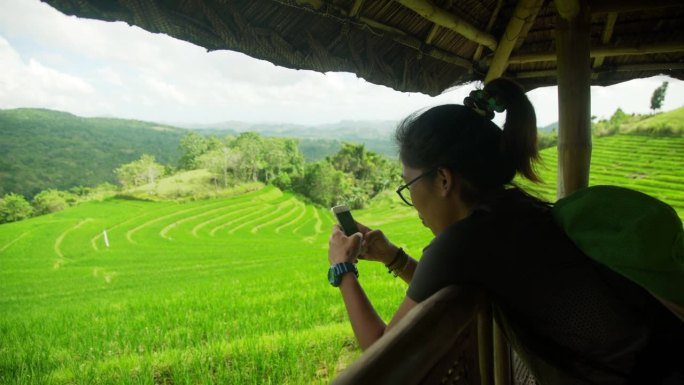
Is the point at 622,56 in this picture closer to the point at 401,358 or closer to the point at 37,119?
Answer: the point at 401,358

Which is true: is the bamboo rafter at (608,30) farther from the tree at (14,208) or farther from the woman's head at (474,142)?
the tree at (14,208)

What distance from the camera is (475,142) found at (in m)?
1.01

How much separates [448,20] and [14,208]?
1817 inches

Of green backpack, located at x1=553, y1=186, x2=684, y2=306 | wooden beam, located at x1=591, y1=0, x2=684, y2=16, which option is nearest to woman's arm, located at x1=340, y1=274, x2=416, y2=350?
green backpack, located at x1=553, y1=186, x2=684, y2=306

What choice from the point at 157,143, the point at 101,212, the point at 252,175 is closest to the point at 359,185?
the point at 252,175

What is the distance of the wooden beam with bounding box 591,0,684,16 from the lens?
1.91 m

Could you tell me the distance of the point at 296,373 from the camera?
9.36 feet

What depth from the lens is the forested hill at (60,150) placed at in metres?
43.5

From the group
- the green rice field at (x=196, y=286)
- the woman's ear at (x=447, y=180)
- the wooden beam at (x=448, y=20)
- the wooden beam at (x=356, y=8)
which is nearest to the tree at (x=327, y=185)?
the green rice field at (x=196, y=286)

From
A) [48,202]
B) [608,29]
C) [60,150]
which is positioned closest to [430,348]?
[608,29]

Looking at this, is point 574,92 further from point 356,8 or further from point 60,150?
point 60,150

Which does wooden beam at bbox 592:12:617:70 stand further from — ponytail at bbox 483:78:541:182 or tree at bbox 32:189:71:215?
tree at bbox 32:189:71:215

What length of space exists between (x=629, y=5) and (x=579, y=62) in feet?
1.71

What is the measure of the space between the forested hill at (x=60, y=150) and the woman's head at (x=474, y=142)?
49507 millimetres
